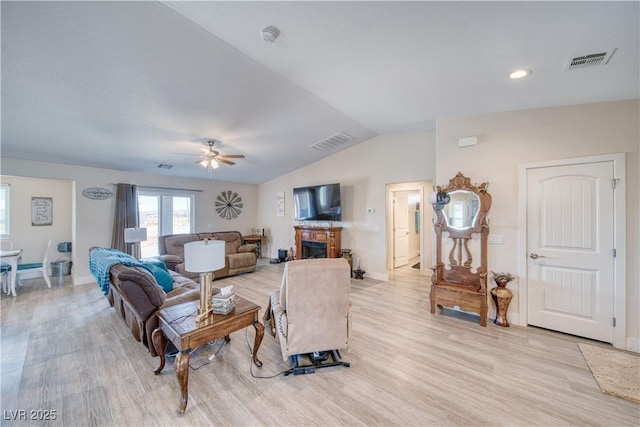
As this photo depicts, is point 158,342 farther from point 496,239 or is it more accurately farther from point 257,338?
point 496,239

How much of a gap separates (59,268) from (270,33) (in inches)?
269

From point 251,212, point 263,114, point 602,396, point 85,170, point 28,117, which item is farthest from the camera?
point 251,212

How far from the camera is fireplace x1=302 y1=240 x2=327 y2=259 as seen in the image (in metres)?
5.84

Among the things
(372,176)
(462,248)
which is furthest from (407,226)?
(462,248)

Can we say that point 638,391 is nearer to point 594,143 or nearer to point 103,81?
point 594,143

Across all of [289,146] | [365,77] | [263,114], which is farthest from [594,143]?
[289,146]

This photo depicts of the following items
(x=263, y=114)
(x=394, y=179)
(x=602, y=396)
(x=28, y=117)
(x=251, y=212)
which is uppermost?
(x=263, y=114)

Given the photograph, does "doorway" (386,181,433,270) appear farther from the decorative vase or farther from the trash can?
the trash can

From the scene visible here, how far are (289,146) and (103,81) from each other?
9.54ft

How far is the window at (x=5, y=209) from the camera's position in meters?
4.90

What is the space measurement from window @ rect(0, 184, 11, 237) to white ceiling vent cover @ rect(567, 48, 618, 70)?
363 inches

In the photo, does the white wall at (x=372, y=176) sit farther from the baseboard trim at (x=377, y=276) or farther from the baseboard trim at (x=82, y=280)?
the baseboard trim at (x=82, y=280)

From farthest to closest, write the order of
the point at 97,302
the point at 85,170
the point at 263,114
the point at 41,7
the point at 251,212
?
the point at 251,212 < the point at 85,170 < the point at 97,302 < the point at 263,114 < the point at 41,7

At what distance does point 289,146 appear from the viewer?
16.0 feet
